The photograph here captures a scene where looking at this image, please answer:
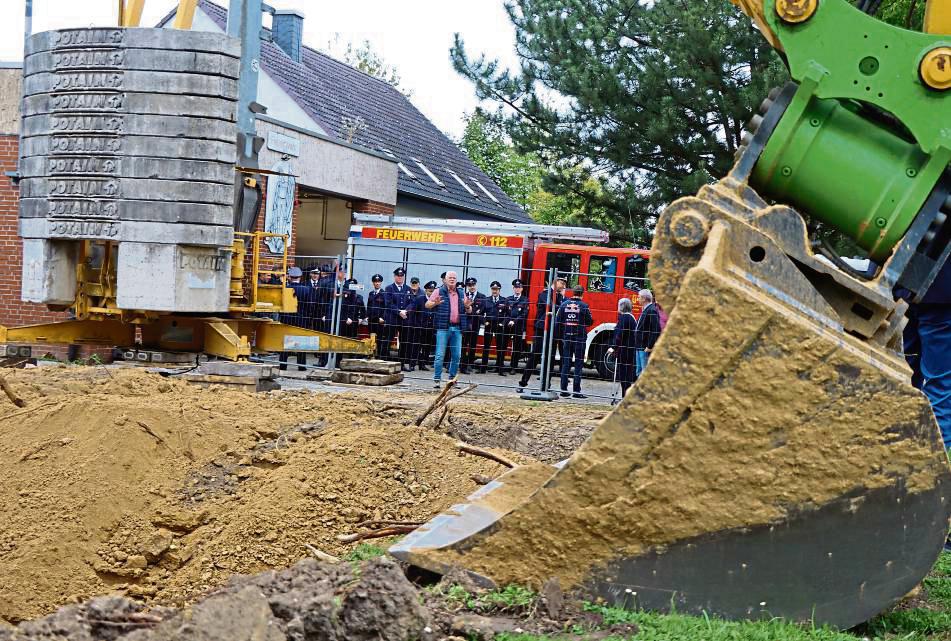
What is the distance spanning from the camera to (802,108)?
14.2 feet

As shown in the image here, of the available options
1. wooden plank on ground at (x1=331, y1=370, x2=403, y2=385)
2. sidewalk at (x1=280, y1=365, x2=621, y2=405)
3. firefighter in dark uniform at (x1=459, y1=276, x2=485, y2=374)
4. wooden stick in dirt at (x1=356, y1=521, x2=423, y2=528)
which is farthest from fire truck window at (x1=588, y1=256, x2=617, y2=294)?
wooden stick in dirt at (x1=356, y1=521, x2=423, y2=528)

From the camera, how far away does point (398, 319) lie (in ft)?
56.7

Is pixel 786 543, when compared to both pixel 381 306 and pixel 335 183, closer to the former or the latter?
pixel 381 306

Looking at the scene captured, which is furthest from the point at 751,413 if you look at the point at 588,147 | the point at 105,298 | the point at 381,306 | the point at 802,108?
the point at 588,147

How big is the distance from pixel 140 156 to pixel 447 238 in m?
11.2

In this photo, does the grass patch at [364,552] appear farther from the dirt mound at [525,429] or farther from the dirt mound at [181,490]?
the dirt mound at [525,429]

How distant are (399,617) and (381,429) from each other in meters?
3.57

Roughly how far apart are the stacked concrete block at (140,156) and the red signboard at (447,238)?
10.2 meters

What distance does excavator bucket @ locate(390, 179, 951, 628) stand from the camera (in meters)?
3.94

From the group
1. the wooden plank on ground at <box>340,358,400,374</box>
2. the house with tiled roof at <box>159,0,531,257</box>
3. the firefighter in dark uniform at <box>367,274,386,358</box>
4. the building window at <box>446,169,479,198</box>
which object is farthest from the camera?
the building window at <box>446,169,479,198</box>

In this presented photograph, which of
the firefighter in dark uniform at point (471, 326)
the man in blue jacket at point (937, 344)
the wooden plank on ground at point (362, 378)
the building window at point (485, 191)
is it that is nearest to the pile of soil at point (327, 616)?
the man in blue jacket at point (937, 344)

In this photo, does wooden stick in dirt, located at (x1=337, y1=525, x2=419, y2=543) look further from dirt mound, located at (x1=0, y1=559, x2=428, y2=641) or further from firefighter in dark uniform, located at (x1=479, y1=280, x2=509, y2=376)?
firefighter in dark uniform, located at (x1=479, y1=280, x2=509, y2=376)

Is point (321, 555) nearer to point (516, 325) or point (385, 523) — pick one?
point (385, 523)

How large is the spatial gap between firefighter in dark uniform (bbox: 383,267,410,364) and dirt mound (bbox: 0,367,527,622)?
8694 millimetres
